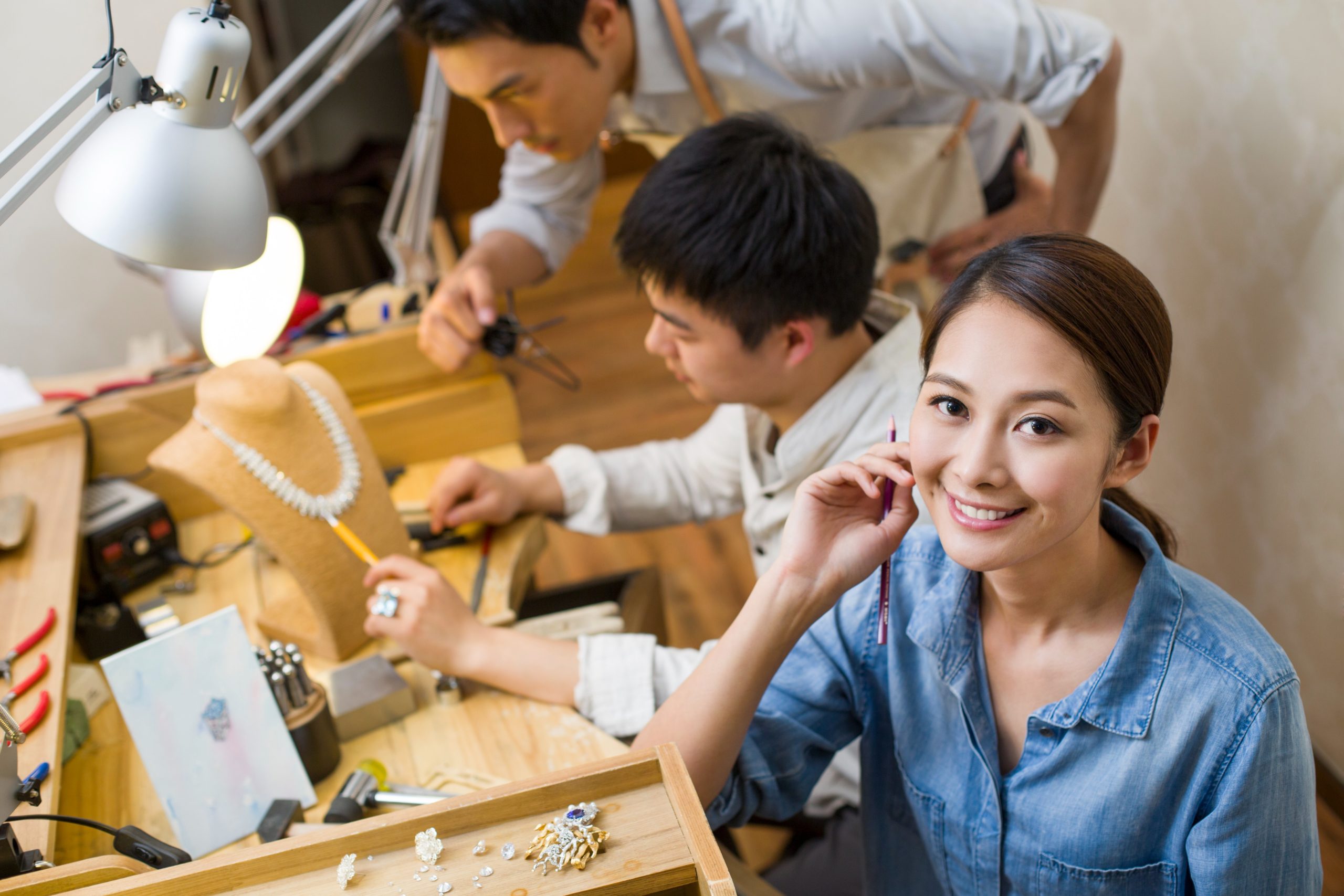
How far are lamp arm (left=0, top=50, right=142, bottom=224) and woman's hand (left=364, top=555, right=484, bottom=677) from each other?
1.96 feet

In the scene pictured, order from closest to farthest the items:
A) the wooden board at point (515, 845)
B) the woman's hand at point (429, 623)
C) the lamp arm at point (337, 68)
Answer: the wooden board at point (515, 845) → the woman's hand at point (429, 623) → the lamp arm at point (337, 68)

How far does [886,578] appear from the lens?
3.38ft

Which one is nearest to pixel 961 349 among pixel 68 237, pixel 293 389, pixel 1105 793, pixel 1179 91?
pixel 1105 793

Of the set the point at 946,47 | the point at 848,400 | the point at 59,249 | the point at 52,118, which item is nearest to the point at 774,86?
the point at 946,47

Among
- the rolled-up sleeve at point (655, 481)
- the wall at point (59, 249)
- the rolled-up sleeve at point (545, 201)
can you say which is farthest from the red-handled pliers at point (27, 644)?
the wall at point (59, 249)

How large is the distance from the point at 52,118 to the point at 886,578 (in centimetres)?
83

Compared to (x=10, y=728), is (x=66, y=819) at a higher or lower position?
lower

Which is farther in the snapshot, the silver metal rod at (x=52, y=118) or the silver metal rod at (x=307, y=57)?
the silver metal rod at (x=307, y=57)

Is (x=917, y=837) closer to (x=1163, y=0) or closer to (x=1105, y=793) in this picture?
(x=1105, y=793)

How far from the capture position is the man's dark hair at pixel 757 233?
1306mm

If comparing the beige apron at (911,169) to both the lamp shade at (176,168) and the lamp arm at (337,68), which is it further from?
the lamp shade at (176,168)

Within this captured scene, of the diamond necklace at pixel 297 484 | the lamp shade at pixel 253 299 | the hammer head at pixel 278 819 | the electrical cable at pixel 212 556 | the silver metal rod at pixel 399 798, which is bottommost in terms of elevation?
the electrical cable at pixel 212 556

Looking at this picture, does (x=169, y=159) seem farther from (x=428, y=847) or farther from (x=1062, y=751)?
(x=1062, y=751)

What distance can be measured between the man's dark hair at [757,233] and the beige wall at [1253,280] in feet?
2.52
